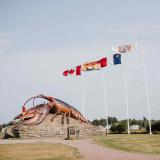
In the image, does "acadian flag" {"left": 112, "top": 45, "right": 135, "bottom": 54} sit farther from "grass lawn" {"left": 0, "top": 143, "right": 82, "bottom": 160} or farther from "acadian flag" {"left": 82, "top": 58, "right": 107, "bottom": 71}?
"grass lawn" {"left": 0, "top": 143, "right": 82, "bottom": 160}

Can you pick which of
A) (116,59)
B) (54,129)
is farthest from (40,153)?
(116,59)

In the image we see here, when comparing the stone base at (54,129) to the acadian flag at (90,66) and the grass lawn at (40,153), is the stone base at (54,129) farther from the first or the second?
the grass lawn at (40,153)

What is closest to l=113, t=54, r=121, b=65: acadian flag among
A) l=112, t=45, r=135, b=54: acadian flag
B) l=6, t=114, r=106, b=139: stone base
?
l=112, t=45, r=135, b=54: acadian flag

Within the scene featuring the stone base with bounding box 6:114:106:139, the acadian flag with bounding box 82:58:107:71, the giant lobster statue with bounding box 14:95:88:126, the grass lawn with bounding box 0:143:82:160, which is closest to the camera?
the grass lawn with bounding box 0:143:82:160

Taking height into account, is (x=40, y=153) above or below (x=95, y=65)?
below

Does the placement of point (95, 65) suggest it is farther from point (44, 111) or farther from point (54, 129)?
point (54, 129)

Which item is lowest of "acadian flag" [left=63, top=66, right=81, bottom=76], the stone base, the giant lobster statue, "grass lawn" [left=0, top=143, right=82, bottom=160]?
"grass lawn" [left=0, top=143, right=82, bottom=160]

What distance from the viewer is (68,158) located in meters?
21.6

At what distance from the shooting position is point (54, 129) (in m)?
42.1

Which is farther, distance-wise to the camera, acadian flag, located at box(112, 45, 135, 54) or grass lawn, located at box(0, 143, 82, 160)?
acadian flag, located at box(112, 45, 135, 54)

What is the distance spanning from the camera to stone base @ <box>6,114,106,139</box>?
40.3 m

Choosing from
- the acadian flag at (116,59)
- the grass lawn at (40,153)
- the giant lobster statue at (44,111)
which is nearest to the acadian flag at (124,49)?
the acadian flag at (116,59)

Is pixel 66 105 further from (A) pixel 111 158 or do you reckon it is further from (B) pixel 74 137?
(A) pixel 111 158

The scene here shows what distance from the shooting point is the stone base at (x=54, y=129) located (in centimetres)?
4034
